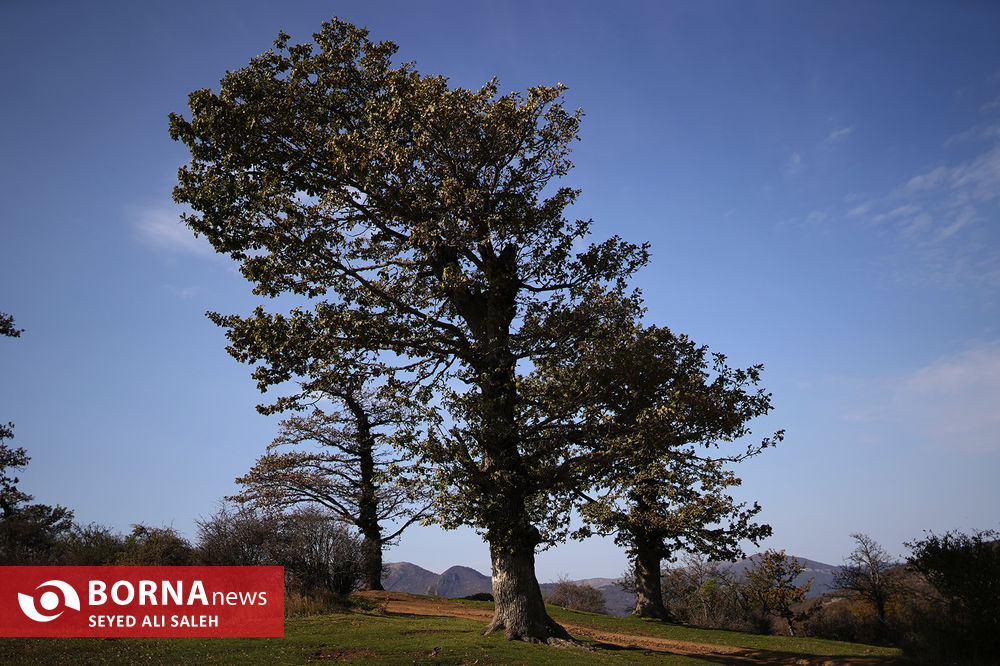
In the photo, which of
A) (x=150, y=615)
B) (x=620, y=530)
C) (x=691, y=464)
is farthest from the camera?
A: (x=620, y=530)

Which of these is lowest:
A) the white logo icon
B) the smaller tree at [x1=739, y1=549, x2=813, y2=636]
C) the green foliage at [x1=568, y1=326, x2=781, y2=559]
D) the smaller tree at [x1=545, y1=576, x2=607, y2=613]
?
the smaller tree at [x1=545, y1=576, x2=607, y2=613]

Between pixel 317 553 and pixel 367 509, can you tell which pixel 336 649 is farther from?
pixel 367 509

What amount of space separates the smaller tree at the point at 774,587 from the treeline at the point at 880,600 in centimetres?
6

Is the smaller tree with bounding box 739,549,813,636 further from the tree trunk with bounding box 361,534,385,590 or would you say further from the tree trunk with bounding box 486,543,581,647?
the tree trunk with bounding box 486,543,581,647

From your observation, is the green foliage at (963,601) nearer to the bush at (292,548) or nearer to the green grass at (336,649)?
the green grass at (336,649)

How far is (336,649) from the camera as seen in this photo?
14516 mm

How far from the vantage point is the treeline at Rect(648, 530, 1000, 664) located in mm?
20422

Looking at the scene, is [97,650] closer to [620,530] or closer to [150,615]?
[150,615]

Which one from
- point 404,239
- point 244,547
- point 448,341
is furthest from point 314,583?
point 404,239

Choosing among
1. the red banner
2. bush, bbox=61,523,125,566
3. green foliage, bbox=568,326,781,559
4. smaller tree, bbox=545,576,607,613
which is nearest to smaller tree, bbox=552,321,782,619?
green foliage, bbox=568,326,781,559

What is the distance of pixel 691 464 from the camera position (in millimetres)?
22984

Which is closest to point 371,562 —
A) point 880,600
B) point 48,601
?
point 48,601

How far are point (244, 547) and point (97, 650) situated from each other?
11589 mm

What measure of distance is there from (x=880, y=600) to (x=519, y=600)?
104ft
